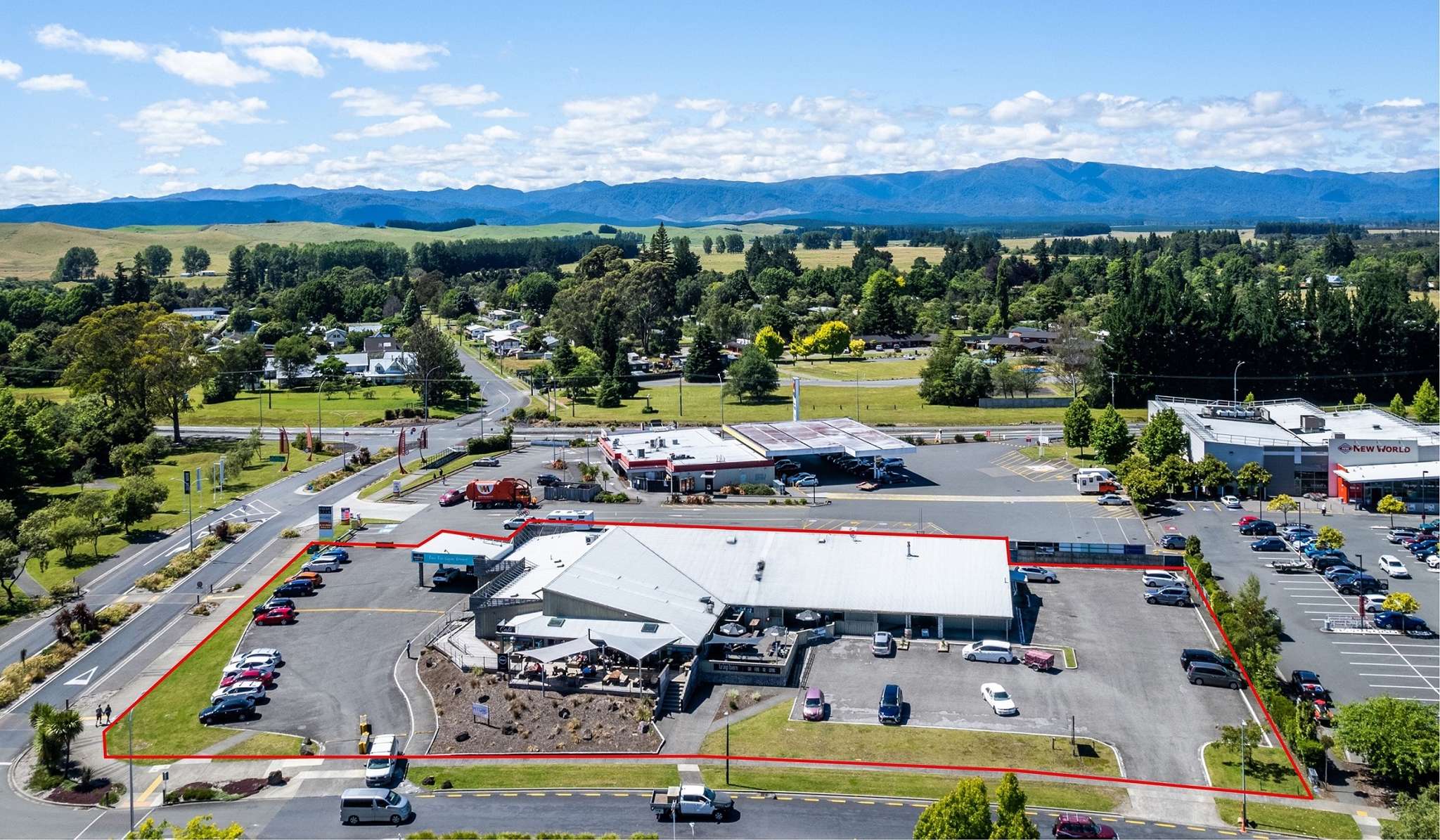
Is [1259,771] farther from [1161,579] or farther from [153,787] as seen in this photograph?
[153,787]

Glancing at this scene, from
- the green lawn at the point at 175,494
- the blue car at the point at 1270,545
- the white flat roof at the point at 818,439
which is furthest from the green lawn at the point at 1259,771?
the green lawn at the point at 175,494

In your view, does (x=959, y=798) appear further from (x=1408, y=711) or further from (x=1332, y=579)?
(x=1332, y=579)

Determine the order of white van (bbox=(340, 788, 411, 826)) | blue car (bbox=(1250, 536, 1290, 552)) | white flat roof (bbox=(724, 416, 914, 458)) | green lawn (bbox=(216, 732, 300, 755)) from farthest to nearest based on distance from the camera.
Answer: white flat roof (bbox=(724, 416, 914, 458)) < blue car (bbox=(1250, 536, 1290, 552)) < green lawn (bbox=(216, 732, 300, 755)) < white van (bbox=(340, 788, 411, 826))

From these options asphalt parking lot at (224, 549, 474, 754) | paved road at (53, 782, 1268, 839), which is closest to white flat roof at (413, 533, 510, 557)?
asphalt parking lot at (224, 549, 474, 754)

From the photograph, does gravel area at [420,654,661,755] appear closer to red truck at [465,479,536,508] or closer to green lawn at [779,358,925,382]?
red truck at [465,479,536,508]

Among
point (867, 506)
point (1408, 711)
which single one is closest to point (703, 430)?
point (867, 506)

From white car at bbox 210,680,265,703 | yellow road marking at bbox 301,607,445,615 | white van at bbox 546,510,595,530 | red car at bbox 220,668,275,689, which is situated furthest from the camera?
white van at bbox 546,510,595,530
